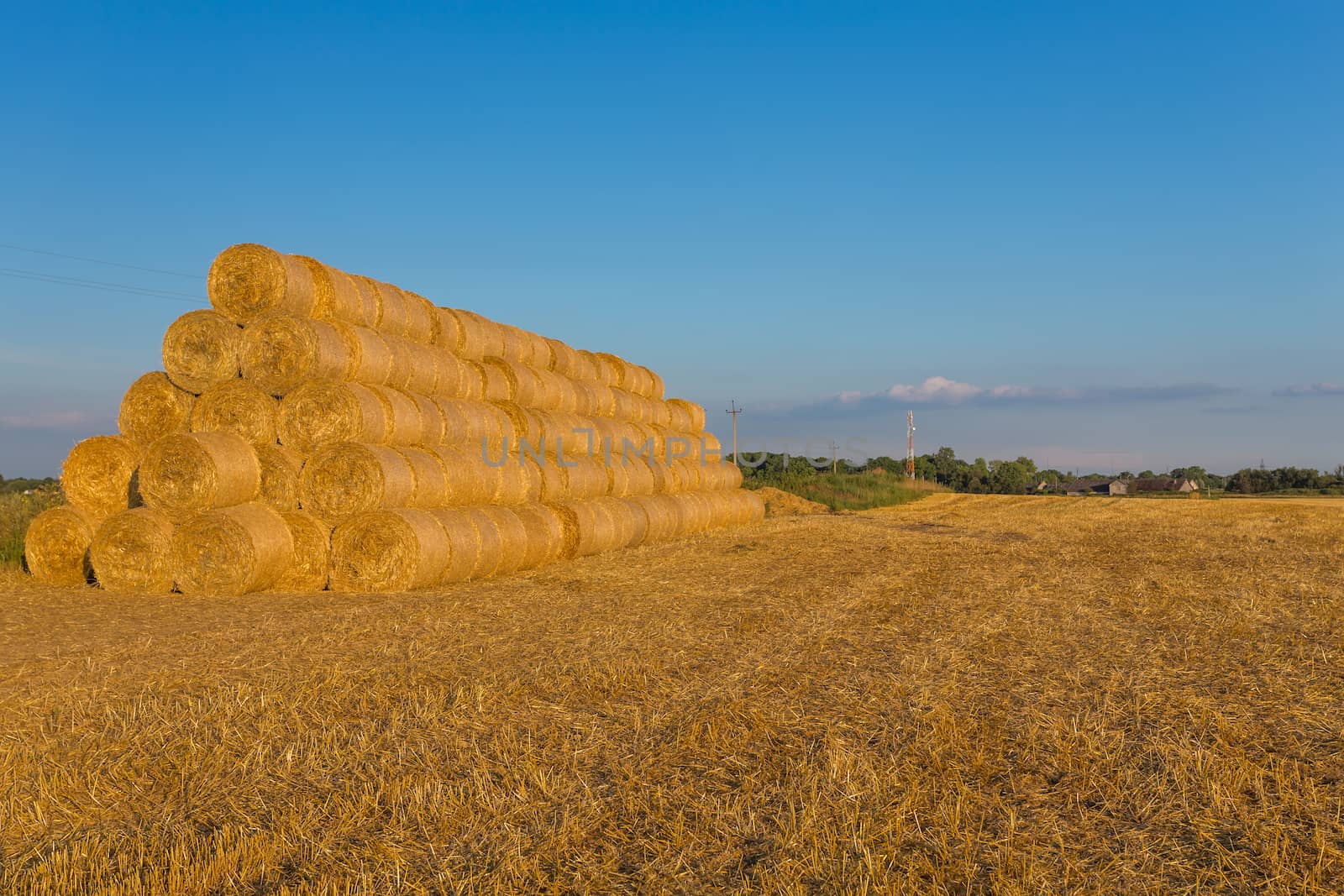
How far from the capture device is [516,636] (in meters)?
8.58

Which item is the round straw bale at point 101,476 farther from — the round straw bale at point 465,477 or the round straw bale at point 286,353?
the round straw bale at point 465,477

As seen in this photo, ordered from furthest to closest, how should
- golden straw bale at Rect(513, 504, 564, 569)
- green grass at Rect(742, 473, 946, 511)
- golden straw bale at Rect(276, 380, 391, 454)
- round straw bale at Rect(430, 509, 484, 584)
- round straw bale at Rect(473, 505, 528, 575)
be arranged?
1. green grass at Rect(742, 473, 946, 511)
2. golden straw bale at Rect(513, 504, 564, 569)
3. round straw bale at Rect(473, 505, 528, 575)
4. round straw bale at Rect(430, 509, 484, 584)
5. golden straw bale at Rect(276, 380, 391, 454)

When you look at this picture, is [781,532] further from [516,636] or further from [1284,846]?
[1284,846]

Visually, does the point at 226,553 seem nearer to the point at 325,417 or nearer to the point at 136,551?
the point at 136,551

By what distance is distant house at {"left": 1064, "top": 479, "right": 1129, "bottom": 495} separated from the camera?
75188 mm

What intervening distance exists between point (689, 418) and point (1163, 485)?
69430mm

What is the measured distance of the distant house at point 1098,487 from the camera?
7519 centimetres

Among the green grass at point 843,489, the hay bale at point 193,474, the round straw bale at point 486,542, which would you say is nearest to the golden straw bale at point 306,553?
the hay bale at point 193,474

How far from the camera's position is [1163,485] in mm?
81188

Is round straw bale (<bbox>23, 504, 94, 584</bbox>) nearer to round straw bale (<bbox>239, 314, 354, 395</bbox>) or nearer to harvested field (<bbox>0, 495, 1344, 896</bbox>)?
harvested field (<bbox>0, 495, 1344, 896</bbox>)

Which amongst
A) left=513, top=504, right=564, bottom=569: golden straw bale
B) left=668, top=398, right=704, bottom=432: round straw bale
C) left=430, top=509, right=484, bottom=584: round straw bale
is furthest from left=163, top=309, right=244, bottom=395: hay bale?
left=668, top=398, right=704, bottom=432: round straw bale

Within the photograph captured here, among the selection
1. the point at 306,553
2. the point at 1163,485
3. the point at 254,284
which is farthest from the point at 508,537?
the point at 1163,485

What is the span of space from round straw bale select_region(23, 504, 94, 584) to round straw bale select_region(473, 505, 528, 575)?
478cm

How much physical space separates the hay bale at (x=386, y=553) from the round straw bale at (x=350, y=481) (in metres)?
0.17
